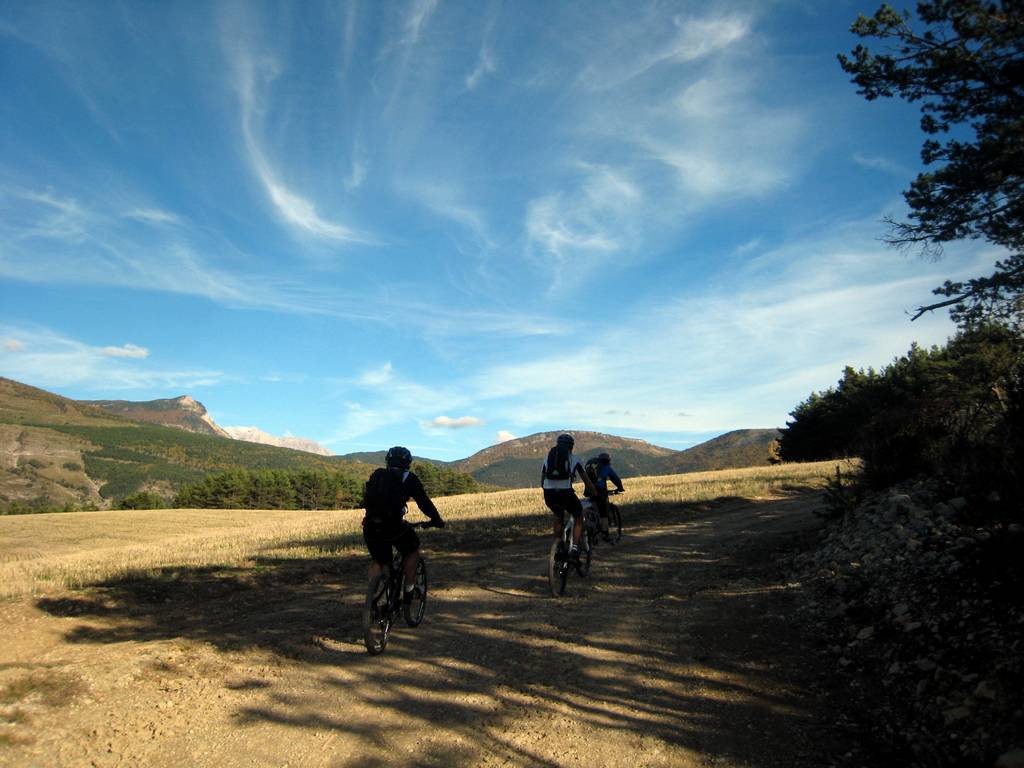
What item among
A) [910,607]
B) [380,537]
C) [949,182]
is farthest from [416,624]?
[949,182]

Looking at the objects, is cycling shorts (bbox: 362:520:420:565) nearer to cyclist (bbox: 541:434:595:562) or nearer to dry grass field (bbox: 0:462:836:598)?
cyclist (bbox: 541:434:595:562)

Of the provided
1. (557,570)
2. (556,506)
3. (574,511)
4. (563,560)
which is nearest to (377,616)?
(557,570)

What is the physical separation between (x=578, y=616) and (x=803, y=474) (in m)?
28.6

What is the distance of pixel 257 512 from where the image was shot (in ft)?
176

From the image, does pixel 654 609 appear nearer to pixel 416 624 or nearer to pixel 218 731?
pixel 416 624

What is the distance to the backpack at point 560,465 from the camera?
33.0 feet

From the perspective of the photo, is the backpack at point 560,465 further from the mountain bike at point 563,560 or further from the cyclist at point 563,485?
the mountain bike at point 563,560

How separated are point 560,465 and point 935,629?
5556 mm

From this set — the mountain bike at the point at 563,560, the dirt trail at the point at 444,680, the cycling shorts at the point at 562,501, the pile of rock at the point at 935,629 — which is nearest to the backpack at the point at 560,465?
the cycling shorts at the point at 562,501

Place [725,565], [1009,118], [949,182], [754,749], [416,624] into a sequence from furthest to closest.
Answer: [949,182] < [1009,118] < [725,565] < [416,624] < [754,749]

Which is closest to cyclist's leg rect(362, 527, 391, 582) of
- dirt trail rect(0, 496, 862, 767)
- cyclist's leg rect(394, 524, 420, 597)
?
cyclist's leg rect(394, 524, 420, 597)

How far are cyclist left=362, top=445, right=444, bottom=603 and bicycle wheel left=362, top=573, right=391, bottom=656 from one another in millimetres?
173

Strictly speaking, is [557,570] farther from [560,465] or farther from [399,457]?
[399,457]

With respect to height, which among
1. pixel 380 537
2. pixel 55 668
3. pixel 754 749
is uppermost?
pixel 380 537
